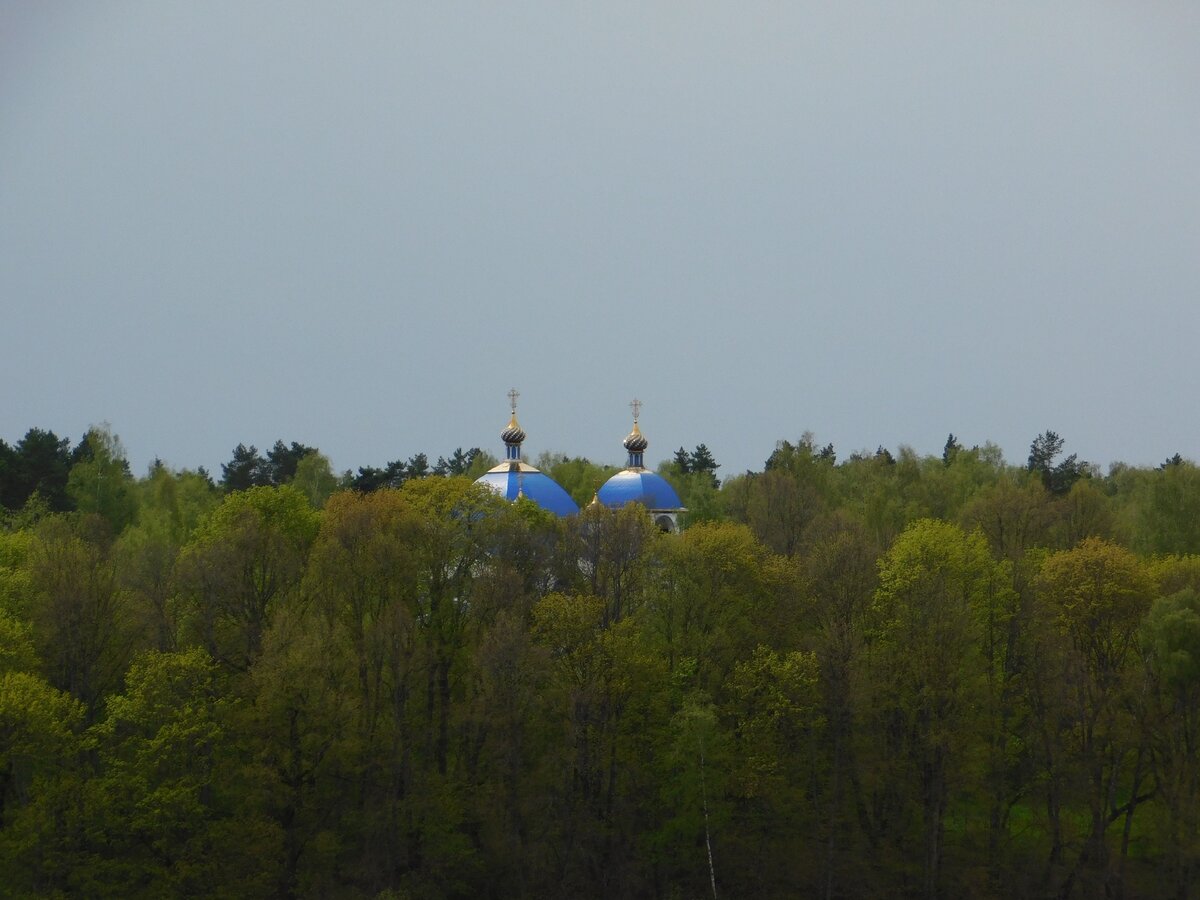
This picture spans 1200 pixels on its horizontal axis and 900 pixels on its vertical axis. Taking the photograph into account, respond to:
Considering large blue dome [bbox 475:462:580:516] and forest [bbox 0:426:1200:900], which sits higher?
large blue dome [bbox 475:462:580:516]

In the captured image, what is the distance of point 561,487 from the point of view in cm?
9512

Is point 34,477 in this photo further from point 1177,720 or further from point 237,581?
point 1177,720

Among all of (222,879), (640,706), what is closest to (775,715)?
(640,706)

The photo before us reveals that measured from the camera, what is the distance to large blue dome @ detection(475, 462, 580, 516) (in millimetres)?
89938

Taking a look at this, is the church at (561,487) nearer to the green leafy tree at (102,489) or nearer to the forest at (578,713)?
the green leafy tree at (102,489)

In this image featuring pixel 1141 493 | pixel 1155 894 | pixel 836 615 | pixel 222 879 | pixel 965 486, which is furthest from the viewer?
pixel 965 486

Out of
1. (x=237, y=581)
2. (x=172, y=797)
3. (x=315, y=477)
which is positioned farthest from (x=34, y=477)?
(x=172, y=797)

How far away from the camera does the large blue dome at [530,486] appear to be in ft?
295

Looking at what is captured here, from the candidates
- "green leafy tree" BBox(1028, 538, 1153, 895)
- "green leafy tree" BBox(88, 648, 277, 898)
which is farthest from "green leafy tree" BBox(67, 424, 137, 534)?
"green leafy tree" BBox(1028, 538, 1153, 895)

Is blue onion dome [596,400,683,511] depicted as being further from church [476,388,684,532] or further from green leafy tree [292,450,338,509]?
green leafy tree [292,450,338,509]

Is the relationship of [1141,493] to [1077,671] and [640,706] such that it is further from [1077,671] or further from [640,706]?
[640,706]

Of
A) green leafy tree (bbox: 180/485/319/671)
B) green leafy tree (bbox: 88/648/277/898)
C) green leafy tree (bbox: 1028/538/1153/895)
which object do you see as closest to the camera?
green leafy tree (bbox: 88/648/277/898)

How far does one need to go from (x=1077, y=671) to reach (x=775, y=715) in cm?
968

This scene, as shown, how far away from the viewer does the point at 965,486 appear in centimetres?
10344
